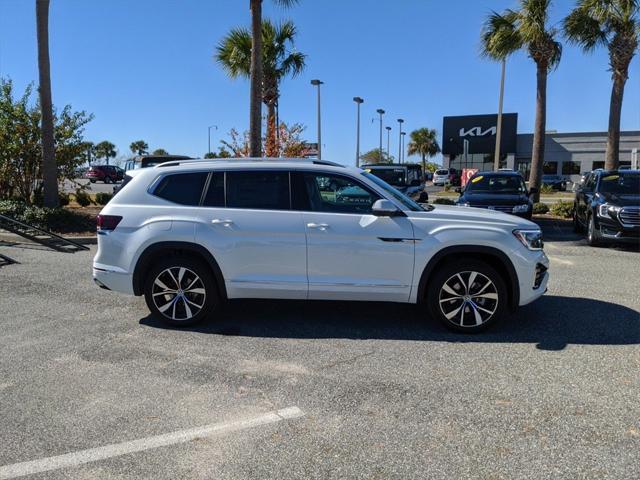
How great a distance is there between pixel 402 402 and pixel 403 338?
4.59 ft

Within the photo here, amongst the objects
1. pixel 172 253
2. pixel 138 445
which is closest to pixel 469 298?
pixel 172 253

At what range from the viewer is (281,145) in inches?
844

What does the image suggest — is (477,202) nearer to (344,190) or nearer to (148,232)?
(344,190)

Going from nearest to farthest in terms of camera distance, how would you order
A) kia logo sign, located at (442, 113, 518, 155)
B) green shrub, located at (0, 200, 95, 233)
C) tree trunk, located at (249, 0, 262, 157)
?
green shrub, located at (0, 200, 95, 233)
tree trunk, located at (249, 0, 262, 157)
kia logo sign, located at (442, 113, 518, 155)

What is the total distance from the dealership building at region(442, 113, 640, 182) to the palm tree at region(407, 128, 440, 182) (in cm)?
1442

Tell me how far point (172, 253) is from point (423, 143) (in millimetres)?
68345

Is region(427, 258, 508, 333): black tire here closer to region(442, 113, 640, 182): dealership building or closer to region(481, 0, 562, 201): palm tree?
region(481, 0, 562, 201): palm tree

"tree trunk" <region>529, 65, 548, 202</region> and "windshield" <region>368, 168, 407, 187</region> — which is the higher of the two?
"tree trunk" <region>529, 65, 548, 202</region>

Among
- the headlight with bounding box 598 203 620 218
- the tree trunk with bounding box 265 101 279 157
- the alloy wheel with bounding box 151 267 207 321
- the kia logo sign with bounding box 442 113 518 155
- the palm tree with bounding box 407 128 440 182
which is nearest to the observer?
the alloy wheel with bounding box 151 267 207 321

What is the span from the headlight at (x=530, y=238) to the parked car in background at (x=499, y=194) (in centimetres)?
680

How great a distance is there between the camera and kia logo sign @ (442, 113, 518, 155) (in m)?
50.8

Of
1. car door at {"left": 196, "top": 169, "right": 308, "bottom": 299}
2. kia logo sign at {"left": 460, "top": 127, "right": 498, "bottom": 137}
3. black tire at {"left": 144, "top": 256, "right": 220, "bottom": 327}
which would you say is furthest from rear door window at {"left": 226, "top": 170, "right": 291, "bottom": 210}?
kia logo sign at {"left": 460, "top": 127, "right": 498, "bottom": 137}

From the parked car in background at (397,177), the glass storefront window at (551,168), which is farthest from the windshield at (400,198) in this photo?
the glass storefront window at (551,168)

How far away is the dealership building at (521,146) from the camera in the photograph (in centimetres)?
4781
